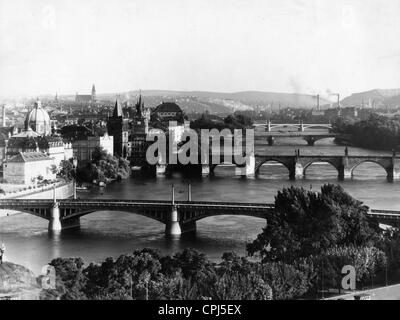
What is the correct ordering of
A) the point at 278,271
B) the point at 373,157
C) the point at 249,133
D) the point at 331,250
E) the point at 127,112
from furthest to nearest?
the point at 127,112 < the point at 249,133 < the point at 373,157 < the point at 331,250 < the point at 278,271

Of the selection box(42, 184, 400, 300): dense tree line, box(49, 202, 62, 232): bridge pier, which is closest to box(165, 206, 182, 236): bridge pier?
box(49, 202, 62, 232): bridge pier

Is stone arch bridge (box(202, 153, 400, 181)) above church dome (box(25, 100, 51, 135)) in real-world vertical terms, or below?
below

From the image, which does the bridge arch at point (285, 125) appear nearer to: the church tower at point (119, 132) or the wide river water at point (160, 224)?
the church tower at point (119, 132)

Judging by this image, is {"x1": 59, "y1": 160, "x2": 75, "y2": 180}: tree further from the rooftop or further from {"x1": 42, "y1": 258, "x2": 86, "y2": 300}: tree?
{"x1": 42, "y1": 258, "x2": 86, "y2": 300}: tree
